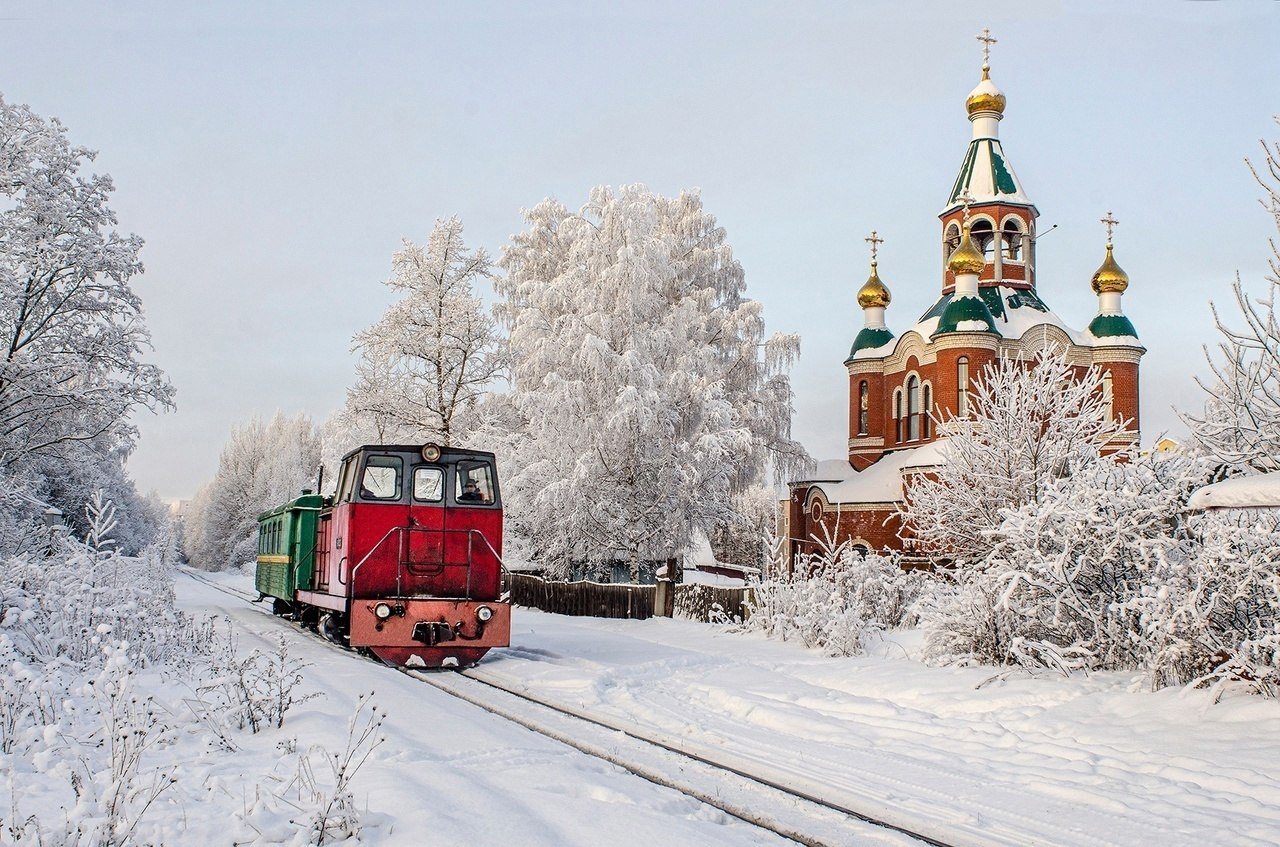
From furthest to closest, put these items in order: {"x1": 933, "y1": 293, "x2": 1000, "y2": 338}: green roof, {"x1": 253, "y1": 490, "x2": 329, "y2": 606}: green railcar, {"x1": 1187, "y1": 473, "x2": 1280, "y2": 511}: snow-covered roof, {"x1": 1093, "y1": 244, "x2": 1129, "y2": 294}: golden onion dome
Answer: {"x1": 1093, "y1": 244, "x2": 1129, "y2": 294}: golden onion dome
{"x1": 933, "y1": 293, "x2": 1000, "y2": 338}: green roof
{"x1": 253, "y1": 490, "x2": 329, "y2": 606}: green railcar
{"x1": 1187, "y1": 473, "x2": 1280, "y2": 511}: snow-covered roof

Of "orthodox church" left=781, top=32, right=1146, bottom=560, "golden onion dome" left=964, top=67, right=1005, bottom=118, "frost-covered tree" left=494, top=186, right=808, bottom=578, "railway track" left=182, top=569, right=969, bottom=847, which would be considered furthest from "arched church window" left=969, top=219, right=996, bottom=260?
"railway track" left=182, top=569, right=969, bottom=847

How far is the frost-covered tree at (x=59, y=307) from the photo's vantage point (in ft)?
66.6

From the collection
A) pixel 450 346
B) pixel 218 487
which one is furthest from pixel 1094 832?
pixel 218 487

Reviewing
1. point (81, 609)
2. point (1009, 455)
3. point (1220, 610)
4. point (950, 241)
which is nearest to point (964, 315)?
point (950, 241)

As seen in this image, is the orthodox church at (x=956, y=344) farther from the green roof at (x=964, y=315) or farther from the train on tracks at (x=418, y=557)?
the train on tracks at (x=418, y=557)

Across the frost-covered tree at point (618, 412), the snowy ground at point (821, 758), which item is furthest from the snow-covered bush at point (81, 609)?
the frost-covered tree at point (618, 412)

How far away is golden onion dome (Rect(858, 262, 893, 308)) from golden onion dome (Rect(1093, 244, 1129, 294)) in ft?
26.1

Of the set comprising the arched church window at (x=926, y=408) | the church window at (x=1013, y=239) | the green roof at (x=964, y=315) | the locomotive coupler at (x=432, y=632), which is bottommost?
the locomotive coupler at (x=432, y=632)

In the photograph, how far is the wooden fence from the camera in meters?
20.1

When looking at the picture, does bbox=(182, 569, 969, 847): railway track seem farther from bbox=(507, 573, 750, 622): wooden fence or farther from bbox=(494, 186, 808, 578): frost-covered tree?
bbox=(494, 186, 808, 578): frost-covered tree

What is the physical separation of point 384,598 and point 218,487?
89882 millimetres

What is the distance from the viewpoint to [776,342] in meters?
30.2

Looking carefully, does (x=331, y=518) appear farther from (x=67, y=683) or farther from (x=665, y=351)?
(x=665, y=351)

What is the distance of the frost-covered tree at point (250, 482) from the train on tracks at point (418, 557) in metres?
65.0
